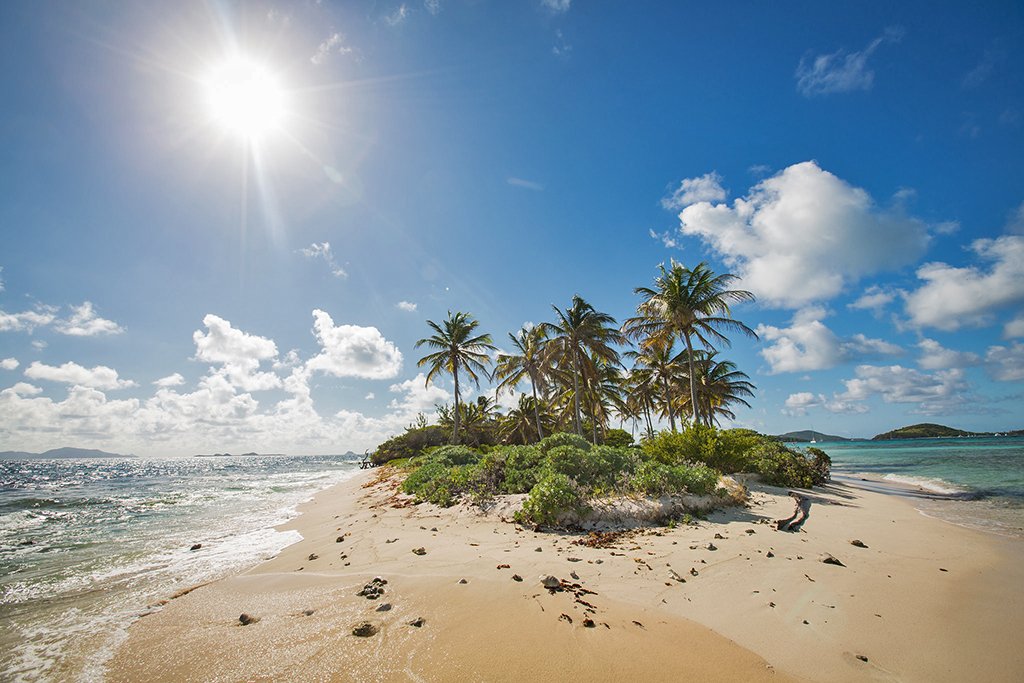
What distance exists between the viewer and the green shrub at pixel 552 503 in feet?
26.4

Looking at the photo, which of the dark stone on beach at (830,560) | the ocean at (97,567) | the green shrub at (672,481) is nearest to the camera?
the ocean at (97,567)

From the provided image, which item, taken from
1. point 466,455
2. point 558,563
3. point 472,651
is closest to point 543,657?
point 472,651

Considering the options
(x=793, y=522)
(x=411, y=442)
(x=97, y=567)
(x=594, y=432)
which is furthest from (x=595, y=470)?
(x=411, y=442)

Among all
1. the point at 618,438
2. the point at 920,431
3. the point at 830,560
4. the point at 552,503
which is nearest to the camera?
the point at 830,560

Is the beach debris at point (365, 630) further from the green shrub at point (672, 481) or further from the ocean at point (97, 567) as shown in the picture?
the green shrub at point (672, 481)

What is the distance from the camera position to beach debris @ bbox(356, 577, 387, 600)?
4984 mm

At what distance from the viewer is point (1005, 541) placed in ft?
27.3

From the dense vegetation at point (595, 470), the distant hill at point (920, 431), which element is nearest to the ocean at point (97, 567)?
the dense vegetation at point (595, 470)

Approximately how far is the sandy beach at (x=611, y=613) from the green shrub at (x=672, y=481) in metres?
1.54

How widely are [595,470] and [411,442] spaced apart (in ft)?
123

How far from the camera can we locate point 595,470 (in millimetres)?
10406

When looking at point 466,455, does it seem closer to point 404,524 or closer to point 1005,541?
point 404,524

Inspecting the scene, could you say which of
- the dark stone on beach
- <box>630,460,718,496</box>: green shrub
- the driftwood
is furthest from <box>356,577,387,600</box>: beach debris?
the driftwood

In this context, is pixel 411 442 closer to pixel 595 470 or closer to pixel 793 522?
pixel 595 470
